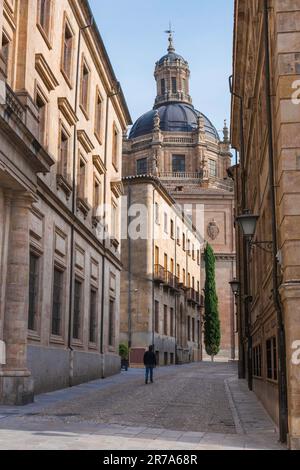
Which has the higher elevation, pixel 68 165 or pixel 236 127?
pixel 236 127

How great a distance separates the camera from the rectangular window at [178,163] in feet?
259

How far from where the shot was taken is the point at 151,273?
43.3 meters

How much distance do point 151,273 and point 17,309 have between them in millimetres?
28298

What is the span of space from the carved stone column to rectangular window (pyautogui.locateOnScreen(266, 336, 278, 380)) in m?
5.71

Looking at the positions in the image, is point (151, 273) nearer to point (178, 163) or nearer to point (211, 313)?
point (211, 313)

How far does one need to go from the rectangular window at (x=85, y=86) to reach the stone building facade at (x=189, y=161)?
4571 centimetres

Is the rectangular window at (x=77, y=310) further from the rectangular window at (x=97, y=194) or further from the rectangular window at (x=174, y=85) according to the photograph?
the rectangular window at (x=174, y=85)

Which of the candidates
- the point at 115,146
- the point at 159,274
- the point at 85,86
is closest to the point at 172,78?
the point at 159,274

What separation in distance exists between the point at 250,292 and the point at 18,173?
10220 millimetres

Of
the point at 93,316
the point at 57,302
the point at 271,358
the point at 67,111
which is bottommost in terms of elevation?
the point at 271,358

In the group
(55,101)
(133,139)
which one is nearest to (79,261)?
(55,101)

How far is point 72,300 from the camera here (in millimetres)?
22016

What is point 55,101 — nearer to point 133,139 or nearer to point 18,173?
point 18,173
